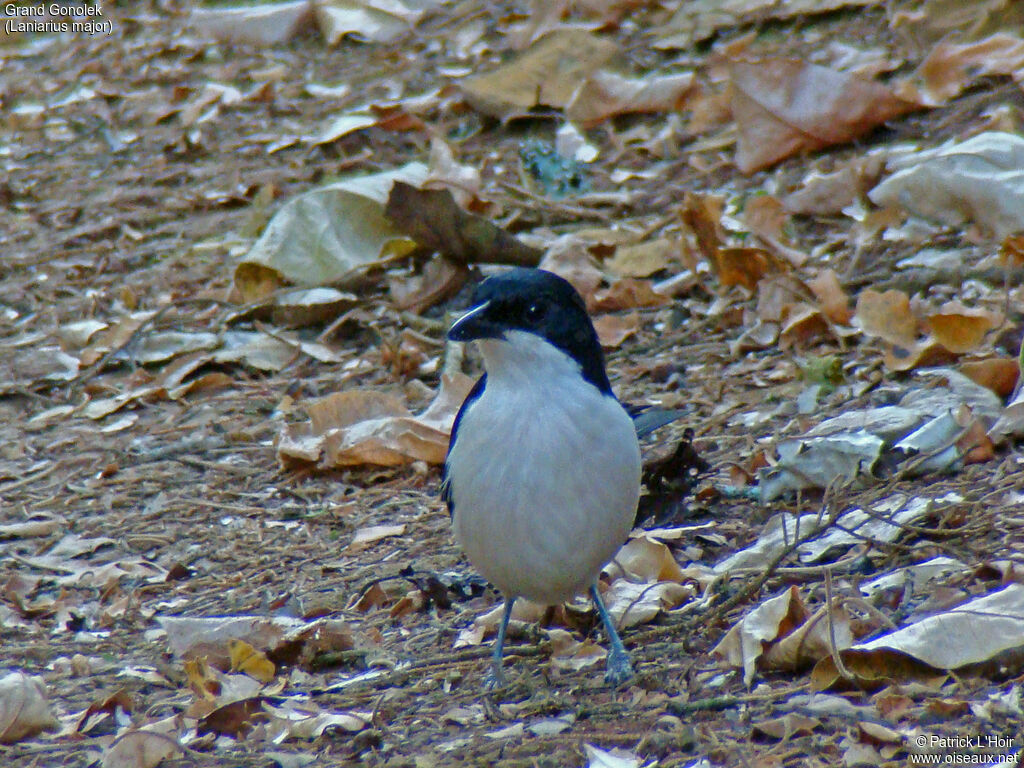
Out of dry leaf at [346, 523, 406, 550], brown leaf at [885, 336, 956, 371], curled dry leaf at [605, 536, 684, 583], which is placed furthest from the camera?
brown leaf at [885, 336, 956, 371]

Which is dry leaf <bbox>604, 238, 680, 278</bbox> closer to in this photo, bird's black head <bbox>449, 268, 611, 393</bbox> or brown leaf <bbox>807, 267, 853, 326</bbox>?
brown leaf <bbox>807, 267, 853, 326</bbox>

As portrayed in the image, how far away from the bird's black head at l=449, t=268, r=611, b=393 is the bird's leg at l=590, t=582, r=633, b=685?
25.7 inches

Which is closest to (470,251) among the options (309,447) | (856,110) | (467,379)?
(467,379)

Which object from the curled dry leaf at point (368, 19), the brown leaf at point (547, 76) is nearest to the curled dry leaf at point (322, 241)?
the brown leaf at point (547, 76)

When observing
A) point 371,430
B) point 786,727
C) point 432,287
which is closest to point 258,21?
point 432,287

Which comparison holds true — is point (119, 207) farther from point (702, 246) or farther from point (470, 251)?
point (702, 246)

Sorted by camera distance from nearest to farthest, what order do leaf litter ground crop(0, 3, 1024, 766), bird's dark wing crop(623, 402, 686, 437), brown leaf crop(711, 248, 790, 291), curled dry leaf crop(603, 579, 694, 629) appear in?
leaf litter ground crop(0, 3, 1024, 766) → curled dry leaf crop(603, 579, 694, 629) → bird's dark wing crop(623, 402, 686, 437) → brown leaf crop(711, 248, 790, 291)

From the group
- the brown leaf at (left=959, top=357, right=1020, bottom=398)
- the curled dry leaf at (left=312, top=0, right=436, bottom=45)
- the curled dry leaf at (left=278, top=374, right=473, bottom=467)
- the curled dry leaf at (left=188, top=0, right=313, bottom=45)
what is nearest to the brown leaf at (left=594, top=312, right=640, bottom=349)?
the curled dry leaf at (left=278, top=374, right=473, bottom=467)

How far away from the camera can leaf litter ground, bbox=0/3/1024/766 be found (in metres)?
3.05

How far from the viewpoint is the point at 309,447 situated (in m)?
4.88

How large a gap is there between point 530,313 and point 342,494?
165cm

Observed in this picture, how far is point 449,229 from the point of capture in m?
5.73

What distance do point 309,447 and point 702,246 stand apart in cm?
194

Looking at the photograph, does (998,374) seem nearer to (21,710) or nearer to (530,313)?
(530,313)
